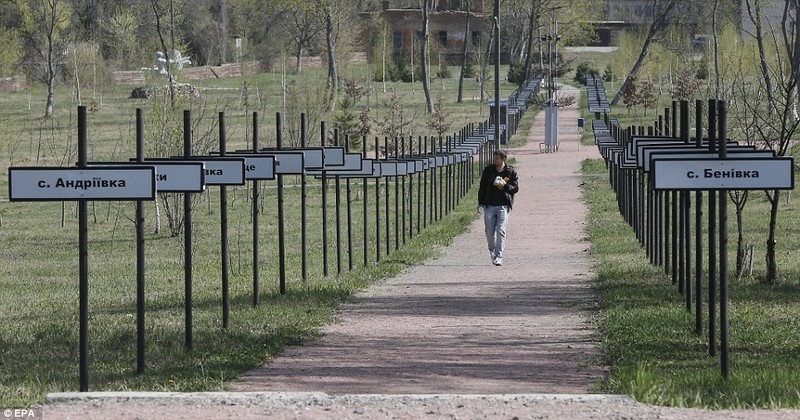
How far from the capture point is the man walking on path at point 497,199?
2152cm

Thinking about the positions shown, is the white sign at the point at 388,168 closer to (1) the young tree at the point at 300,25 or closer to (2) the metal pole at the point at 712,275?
(2) the metal pole at the point at 712,275

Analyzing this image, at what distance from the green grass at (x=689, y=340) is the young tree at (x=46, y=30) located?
54.7 meters

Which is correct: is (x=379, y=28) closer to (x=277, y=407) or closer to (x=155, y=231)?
(x=155, y=231)

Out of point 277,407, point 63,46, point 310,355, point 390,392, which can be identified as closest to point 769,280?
point 310,355

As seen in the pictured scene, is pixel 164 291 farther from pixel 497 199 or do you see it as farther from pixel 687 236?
pixel 687 236

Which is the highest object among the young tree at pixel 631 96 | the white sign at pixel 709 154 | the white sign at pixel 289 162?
the young tree at pixel 631 96

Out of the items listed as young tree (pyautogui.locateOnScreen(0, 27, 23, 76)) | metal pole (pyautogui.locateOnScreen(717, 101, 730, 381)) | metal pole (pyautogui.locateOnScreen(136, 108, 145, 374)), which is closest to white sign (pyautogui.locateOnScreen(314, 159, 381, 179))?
metal pole (pyautogui.locateOnScreen(136, 108, 145, 374))

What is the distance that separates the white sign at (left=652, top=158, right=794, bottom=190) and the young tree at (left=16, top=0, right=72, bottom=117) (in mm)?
64042

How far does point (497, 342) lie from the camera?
12.9m

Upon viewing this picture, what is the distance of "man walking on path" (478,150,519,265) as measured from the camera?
2152 centimetres

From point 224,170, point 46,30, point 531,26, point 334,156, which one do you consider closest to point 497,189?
point 334,156

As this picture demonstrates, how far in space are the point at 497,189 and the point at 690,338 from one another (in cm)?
885

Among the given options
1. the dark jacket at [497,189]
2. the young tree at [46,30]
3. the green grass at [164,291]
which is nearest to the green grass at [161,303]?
the green grass at [164,291]

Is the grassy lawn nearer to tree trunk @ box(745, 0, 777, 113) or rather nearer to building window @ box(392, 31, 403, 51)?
tree trunk @ box(745, 0, 777, 113)
